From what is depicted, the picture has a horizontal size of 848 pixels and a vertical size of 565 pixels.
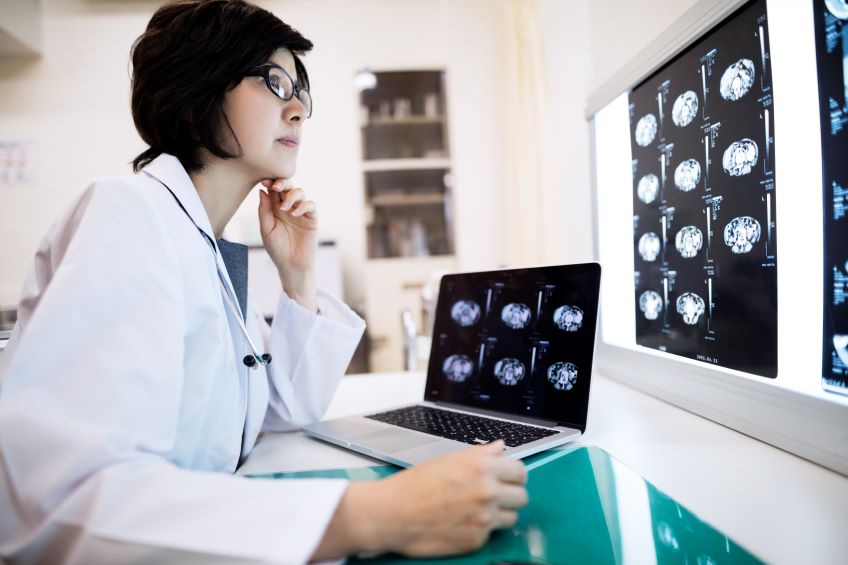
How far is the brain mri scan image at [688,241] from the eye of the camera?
0.80m

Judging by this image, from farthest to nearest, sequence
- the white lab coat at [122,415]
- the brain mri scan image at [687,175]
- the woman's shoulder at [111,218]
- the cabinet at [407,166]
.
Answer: the cabinet at [407,166] → the brain mri scan image at [687,175] → the woman's shoulder at [111,218] → the white lab coat at [122,415]

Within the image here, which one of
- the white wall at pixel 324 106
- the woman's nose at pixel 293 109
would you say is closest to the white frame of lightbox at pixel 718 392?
the woman's nose at pixel 293 109

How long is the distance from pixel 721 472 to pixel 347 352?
2.09 feet

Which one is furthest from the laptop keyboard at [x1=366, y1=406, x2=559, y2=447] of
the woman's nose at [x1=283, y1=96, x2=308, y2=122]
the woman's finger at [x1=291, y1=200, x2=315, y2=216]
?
the woman's nose at [x1=283, y1=96, x2=308, y2=122]

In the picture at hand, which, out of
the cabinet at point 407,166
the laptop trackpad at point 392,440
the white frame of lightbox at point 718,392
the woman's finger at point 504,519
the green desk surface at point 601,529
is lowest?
the green desk surface at point 601,529

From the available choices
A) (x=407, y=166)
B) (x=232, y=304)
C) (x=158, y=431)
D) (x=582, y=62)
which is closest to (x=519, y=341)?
(x=232, y=304)

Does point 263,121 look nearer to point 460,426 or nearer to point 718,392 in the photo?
point 460,426

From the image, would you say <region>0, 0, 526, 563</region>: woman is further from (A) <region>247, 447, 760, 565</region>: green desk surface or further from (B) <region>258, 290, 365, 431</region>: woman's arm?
(B) <region>258, 290, 365, 431</region>: woman's arm

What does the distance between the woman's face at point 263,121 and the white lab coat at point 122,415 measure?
23cm

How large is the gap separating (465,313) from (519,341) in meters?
0.15

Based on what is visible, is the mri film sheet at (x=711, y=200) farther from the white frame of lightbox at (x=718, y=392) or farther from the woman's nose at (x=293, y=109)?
the woman's nose at (x=293, y=109)

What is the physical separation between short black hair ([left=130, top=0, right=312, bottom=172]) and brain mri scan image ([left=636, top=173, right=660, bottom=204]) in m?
0.67

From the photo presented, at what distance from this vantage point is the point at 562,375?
815 millimetres

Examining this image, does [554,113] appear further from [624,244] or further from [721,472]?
[721,472]
